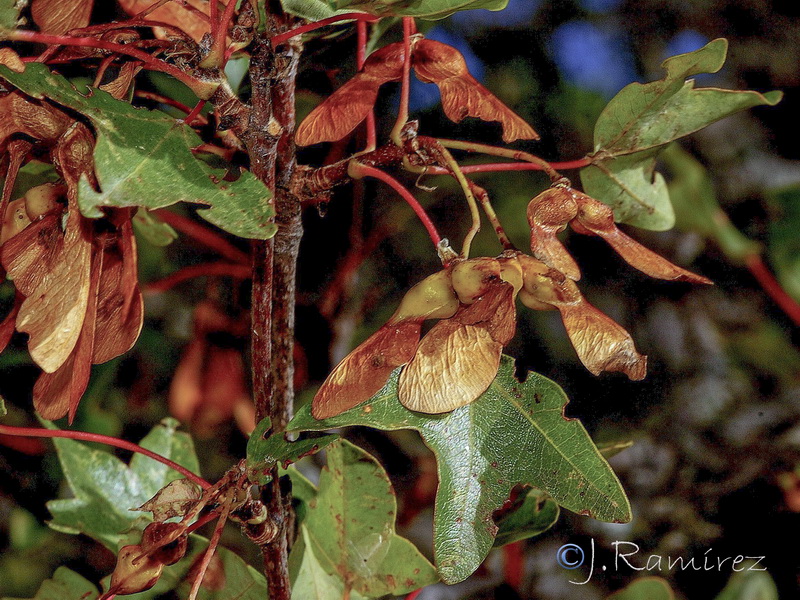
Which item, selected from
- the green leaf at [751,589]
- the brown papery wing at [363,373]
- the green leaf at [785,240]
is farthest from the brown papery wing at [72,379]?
the green leaf at [785,240]

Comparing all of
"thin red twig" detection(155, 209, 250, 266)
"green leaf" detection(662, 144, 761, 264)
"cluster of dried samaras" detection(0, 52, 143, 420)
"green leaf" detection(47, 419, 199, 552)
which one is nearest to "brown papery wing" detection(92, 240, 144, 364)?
"cluster of dried samaras" detection(0, 52, 143, 420)

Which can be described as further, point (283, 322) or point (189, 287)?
point (189, 287)

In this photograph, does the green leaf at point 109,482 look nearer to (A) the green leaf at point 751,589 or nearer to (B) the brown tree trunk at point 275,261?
(B) the brown tree trunk at point 275,261

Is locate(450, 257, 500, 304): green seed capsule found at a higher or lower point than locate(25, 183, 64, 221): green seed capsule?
lower

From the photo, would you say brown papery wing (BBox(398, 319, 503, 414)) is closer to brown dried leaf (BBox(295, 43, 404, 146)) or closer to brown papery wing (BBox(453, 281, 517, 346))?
brown papery wing (BBox(453, 281, 517, 346))

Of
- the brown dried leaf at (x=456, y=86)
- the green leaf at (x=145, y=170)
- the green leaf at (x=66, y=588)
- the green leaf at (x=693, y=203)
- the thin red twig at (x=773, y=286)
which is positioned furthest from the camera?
Result: the thin red twig at (x=773, y=286)

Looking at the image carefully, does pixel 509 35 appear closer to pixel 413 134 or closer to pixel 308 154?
pixel 308 154

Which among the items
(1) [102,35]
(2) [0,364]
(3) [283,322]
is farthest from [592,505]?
(2) [0,364]
